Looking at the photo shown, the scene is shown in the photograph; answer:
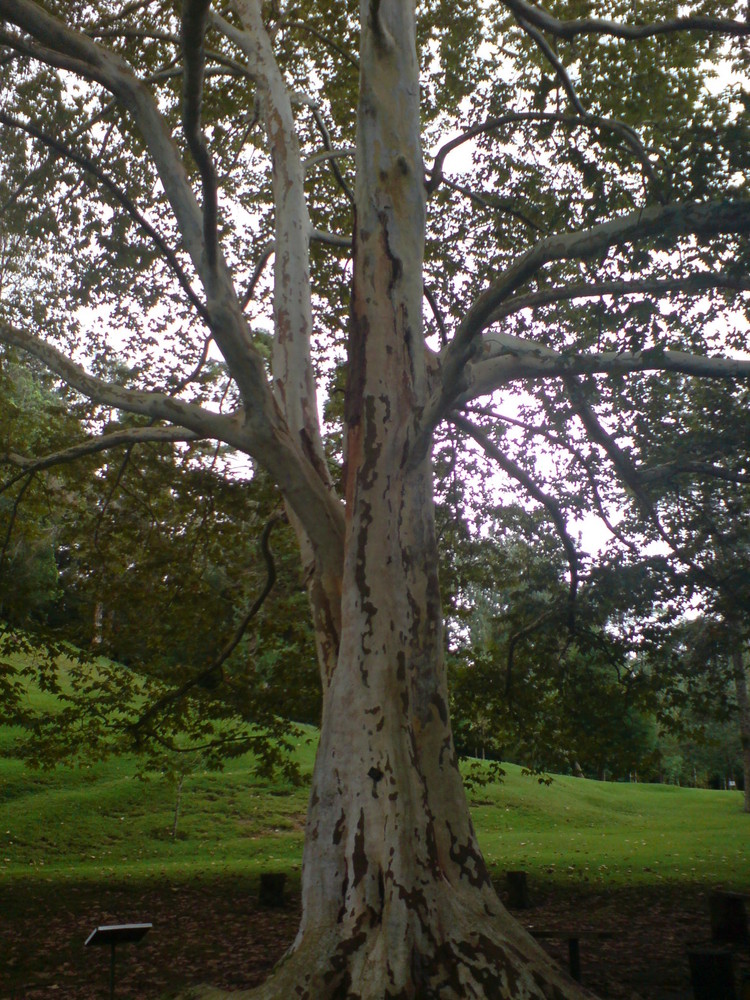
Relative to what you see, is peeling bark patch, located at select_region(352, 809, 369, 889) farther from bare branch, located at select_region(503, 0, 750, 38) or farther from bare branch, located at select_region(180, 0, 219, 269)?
bare branch, located at select_region(503, 0, 750, 38)

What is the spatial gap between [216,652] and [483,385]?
571 centimetres

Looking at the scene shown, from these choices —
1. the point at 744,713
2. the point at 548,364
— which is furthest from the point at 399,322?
the point at 744,713

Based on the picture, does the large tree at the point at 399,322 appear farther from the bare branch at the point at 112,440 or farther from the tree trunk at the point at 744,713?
the tree trunk at the point at 744,713

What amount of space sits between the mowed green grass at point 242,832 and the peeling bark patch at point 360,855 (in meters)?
6.60

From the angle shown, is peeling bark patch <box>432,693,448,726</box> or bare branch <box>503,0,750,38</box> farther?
bare branch <box>503,0,750,38</box>

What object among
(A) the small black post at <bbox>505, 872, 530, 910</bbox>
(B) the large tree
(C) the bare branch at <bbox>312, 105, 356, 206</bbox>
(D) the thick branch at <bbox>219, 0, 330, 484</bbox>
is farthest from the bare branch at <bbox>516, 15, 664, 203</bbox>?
(A) the small black post at <bbox>505, 872, 530, 910</bbox>

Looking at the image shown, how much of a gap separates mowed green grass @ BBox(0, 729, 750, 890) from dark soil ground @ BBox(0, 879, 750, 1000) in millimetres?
1596

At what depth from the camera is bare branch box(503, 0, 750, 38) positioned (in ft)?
18.2

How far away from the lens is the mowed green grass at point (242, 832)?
13.0 meters

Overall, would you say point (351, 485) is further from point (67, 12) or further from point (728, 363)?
point (67, 12)

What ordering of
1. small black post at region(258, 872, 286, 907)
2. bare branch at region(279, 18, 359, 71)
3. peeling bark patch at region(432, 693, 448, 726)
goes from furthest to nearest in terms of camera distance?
bare branch at region(279, 18, 359, 71), small black post at region(258, 872, 286, 907), peeling bark patch at region(432, 693, 448, 726)

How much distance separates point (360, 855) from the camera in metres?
4.82

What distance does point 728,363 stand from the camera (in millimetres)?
6848

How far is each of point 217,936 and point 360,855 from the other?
4.21 metres
